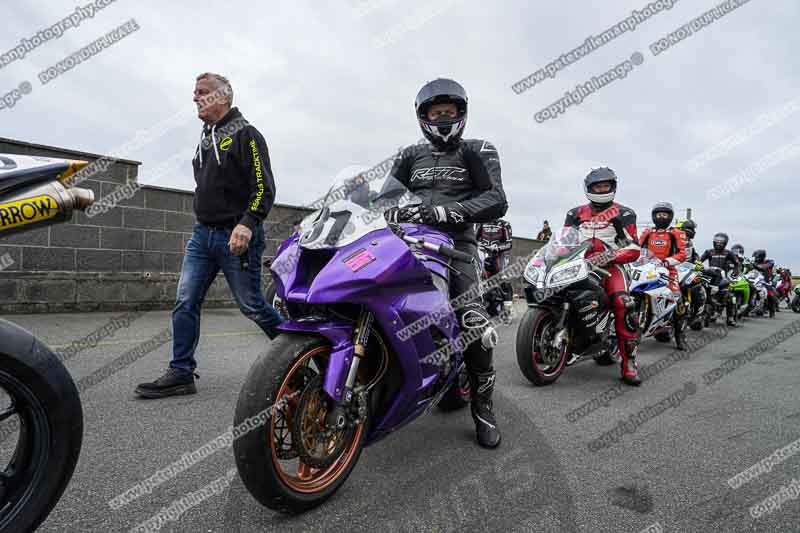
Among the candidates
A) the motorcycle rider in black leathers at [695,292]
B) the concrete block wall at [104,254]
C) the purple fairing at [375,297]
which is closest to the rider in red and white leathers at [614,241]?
the purple fairing at [375,297]

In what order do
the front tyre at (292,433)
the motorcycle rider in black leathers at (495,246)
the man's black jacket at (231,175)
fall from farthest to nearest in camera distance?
the motorcycle rider in black leathers at (495,246) < the man's black jacket at (231,175) < the front tyre at (292,433)

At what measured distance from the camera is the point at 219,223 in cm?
343

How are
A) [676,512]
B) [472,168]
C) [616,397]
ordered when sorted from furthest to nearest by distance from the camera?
1. [616,397]
2. [472,168]
3. [676,512]

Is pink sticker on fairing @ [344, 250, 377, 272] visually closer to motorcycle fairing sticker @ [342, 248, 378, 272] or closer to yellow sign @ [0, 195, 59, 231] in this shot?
motorcycle fairing sticker @ [342, 248, 378, 272]

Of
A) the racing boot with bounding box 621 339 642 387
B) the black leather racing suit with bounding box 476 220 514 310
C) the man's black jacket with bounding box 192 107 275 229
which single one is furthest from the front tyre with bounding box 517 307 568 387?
the black leather racing suit with bounding box 476 220 514 310

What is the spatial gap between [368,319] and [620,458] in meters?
1.60

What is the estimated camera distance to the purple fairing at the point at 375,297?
1.92 metres

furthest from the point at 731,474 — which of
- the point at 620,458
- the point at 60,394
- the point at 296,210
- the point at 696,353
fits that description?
the point at 296,210

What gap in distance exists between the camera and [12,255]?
674cm

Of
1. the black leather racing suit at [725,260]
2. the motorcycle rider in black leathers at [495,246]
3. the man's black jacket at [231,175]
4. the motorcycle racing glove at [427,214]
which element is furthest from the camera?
the black leather racing suit at [725,260]

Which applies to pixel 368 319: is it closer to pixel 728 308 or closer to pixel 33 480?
pixel 33 480

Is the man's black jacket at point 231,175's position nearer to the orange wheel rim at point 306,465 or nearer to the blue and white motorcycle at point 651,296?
the orange wheel rim at point 306,465

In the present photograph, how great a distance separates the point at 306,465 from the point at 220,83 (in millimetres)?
2726

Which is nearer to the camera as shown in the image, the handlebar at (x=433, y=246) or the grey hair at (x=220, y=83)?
the handlebar at (x=433, y=246)
